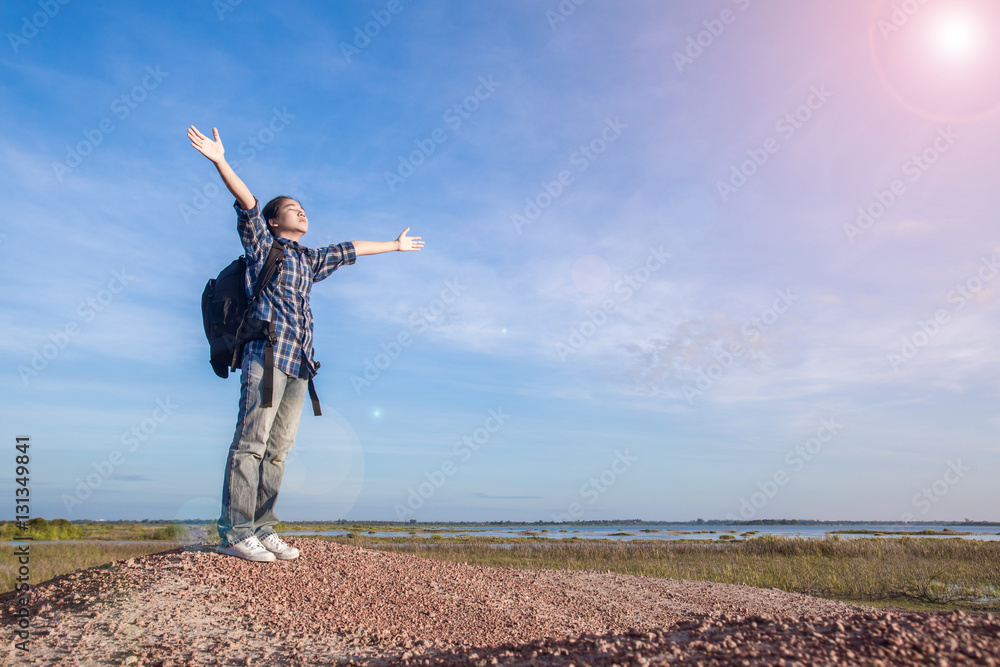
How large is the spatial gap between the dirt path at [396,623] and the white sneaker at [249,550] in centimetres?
7

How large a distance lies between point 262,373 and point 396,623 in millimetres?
2409

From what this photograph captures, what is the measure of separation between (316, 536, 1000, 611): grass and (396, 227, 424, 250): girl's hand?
30.1 feet

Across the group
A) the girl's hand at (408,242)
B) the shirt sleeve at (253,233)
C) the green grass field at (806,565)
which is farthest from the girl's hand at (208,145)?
the green grass field at (806,565)

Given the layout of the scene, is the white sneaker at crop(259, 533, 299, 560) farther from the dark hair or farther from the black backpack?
the dark hair

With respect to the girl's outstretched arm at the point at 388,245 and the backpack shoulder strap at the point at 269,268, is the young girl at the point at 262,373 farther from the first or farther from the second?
the girl's outstretched arm at the point at 388,245

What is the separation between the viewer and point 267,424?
5.36m

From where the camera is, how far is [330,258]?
20.3 ft

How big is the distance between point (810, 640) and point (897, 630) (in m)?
0.40

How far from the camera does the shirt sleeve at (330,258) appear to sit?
611 cm

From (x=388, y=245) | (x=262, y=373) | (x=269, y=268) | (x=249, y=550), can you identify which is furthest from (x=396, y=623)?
(x=388, y=245)

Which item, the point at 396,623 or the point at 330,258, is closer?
the point at 396,623

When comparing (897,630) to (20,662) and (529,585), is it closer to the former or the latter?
(529,585)

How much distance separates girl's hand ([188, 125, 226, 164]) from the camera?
493 cm

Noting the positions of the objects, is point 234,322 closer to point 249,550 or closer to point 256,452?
point 256,452
